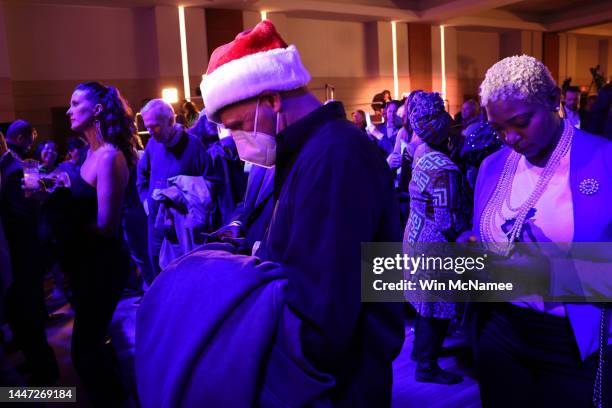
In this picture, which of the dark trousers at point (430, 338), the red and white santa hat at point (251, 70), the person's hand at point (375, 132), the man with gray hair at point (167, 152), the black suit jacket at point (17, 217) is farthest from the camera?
the person's hand at point (375, 132)

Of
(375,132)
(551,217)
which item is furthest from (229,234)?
(375,132)

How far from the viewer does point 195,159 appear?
3770 mm

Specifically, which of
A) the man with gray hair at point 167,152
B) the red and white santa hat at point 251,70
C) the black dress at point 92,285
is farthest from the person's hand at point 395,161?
the red and white santa hat at point 251,70

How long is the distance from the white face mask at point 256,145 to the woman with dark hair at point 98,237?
4.24 feet

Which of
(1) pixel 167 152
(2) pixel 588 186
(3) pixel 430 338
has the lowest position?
(3) pixel 430 338

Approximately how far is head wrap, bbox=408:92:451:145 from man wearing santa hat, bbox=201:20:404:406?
1.55m

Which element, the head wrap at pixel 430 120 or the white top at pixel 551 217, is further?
the head wrap at pixel 430 120

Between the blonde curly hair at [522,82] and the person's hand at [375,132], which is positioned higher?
the blonde curly hair at [522,82]

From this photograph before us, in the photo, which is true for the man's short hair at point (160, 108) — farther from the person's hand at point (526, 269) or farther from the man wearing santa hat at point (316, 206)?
the person's hand at point (526, 269)

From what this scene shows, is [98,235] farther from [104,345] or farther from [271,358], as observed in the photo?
[271,358]

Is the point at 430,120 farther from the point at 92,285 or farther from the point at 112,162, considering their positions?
the point at 92,285

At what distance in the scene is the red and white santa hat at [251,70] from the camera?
3.82ft

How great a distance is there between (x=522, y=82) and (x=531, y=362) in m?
0.80

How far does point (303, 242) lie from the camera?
0.99m
